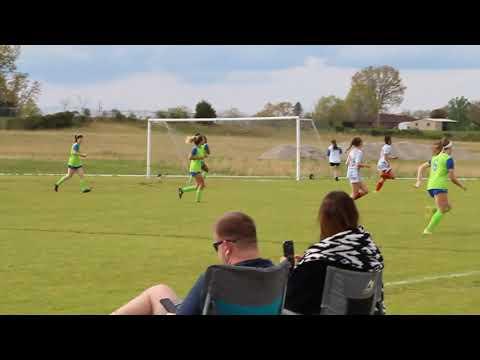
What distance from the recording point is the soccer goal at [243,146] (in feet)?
156

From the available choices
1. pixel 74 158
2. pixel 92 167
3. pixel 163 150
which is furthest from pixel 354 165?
pixel 163 150

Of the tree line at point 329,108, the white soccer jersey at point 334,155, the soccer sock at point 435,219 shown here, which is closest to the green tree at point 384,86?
the tree line at point 329,108

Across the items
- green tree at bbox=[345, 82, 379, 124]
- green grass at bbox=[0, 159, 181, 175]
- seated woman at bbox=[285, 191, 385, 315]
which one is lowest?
green grass at bbox=[0, 159, 181, 175]

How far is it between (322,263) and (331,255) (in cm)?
9

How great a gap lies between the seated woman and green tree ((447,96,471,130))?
292ft

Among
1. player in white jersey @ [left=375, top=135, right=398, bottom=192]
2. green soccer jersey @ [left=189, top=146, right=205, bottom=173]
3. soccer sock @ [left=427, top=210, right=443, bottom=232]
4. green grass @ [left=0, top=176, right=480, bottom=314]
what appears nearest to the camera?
green grass @ [left=0, top=176, right=480, bottom=314]

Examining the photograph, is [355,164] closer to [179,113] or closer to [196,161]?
[196,161]

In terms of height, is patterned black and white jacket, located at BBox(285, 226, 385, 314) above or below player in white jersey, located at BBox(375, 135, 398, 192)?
above

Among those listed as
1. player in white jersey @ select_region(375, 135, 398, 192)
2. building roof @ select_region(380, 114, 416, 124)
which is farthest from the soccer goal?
building roof @ select_region(380, 114, 416, 124)

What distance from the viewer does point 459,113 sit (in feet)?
339

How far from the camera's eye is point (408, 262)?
1398cm

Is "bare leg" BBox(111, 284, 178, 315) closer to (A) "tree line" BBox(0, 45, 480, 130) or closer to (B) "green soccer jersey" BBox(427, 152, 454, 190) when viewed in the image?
(B) "green soccer jersey" BBox(427, 152, 454, 190)

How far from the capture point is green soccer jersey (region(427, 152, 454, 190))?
1753 centimetres
